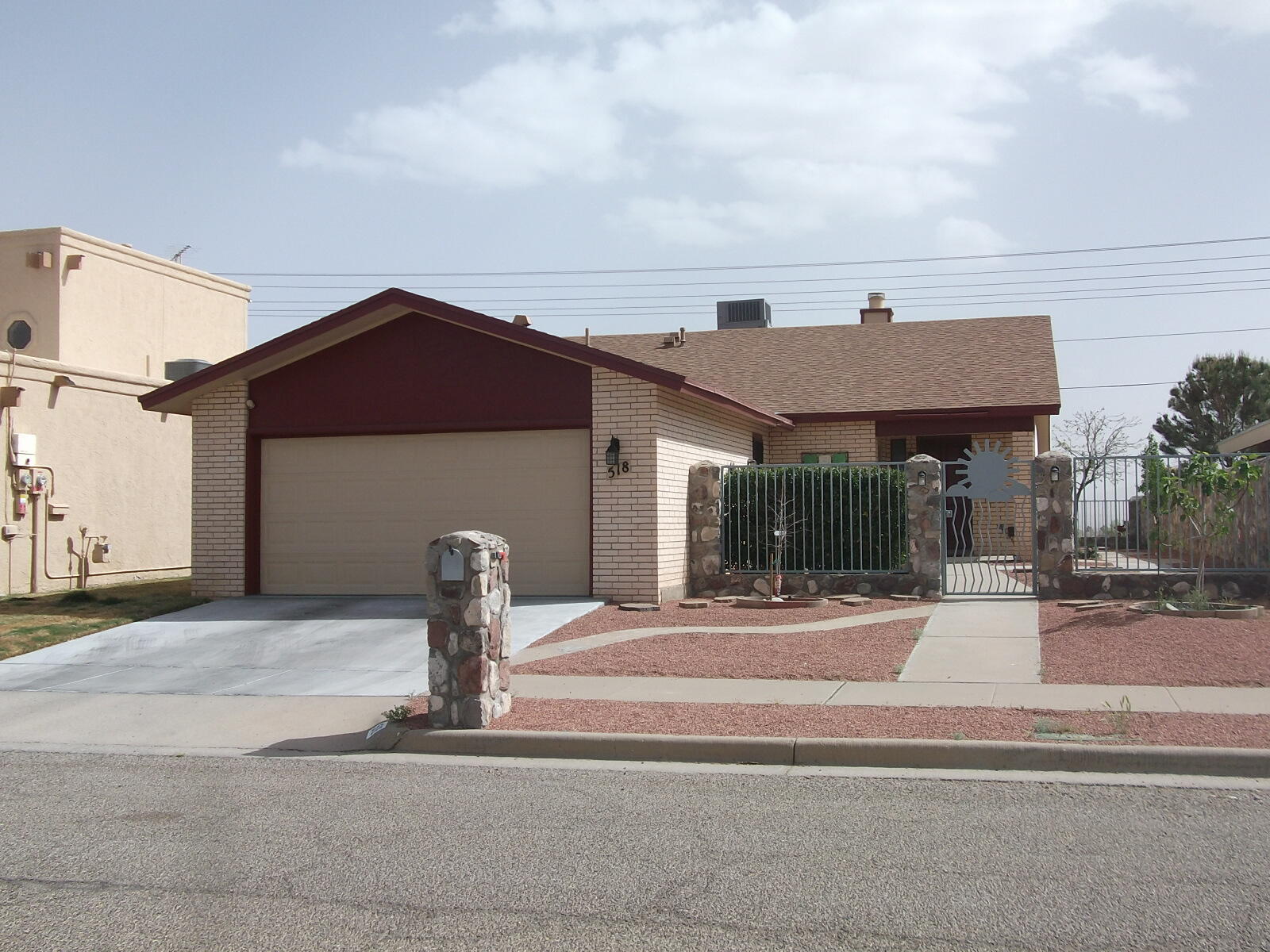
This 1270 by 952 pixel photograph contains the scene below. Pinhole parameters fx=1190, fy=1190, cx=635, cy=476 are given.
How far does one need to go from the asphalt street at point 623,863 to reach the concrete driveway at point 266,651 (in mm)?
3741

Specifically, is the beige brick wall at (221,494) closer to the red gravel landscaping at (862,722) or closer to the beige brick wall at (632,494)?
the beige brick wall at (632,494)

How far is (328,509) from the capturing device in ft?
57.4

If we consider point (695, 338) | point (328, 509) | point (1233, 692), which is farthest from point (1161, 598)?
point (695, 338)

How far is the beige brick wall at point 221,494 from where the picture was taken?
57.2ft

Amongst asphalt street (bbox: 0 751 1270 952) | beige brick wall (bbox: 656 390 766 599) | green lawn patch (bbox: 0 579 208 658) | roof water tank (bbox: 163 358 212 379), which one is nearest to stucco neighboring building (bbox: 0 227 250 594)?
roof water tank (bbox: 163 358 212 379)

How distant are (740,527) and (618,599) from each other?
259 cm

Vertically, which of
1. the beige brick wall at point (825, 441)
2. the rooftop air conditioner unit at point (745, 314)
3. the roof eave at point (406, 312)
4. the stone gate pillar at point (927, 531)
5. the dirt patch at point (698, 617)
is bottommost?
the dirt patch at point (698, 617)

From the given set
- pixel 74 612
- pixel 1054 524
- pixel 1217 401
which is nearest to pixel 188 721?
pixel 74 612

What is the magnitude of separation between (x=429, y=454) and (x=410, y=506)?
0.81 metres

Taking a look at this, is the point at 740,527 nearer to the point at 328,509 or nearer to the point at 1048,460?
the point at 1048,460

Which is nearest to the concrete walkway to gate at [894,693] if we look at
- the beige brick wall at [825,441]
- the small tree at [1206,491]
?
the small tree at [1206,491]

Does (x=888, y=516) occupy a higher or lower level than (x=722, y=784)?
higher

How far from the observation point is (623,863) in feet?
19.1

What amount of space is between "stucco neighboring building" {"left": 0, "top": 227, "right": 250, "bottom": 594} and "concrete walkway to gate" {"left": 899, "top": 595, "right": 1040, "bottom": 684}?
1412 cm
